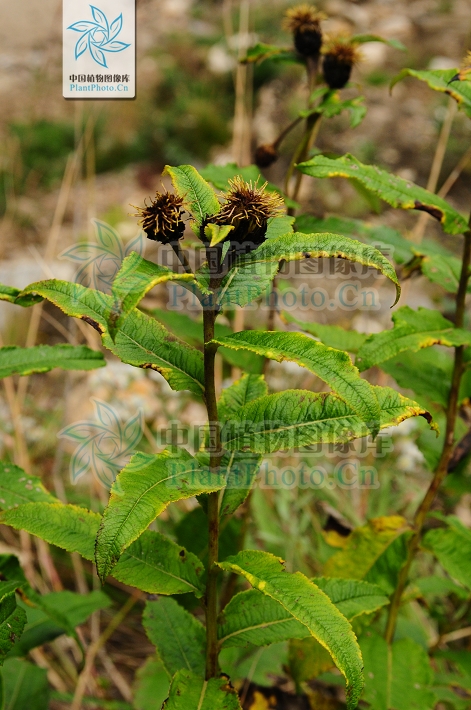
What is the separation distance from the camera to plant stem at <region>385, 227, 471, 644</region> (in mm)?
1082

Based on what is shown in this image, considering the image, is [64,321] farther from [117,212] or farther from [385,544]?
[385,544]

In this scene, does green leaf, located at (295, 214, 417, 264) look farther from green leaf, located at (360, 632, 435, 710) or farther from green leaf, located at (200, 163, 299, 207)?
green leaf, located at (360, 632, 435, 710)

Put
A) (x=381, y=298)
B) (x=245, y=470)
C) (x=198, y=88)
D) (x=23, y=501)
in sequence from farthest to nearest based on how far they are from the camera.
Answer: (x=198, y=88) → (x=381, y=298) → (x=23, y=501) → (x=245, y=470)

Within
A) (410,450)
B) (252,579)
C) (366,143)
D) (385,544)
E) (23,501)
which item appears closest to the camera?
(252,579)

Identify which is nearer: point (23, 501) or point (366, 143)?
point (23, 501)

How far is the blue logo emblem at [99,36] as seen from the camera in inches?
57.4

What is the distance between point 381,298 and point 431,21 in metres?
3.63

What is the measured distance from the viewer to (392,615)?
1235 millimetres

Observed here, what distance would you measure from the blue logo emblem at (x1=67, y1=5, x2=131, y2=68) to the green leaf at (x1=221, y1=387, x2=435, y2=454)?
1065 millimetres

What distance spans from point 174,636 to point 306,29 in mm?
1142

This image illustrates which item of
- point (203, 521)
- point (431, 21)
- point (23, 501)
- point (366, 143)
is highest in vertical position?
point (431, 21)

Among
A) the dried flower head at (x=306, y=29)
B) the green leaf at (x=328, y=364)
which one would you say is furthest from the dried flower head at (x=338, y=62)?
the green leaf at (x=328, y=364)

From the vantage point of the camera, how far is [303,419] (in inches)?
Result: 30.8

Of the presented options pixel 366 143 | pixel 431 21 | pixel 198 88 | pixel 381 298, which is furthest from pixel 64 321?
pixel 431 21
